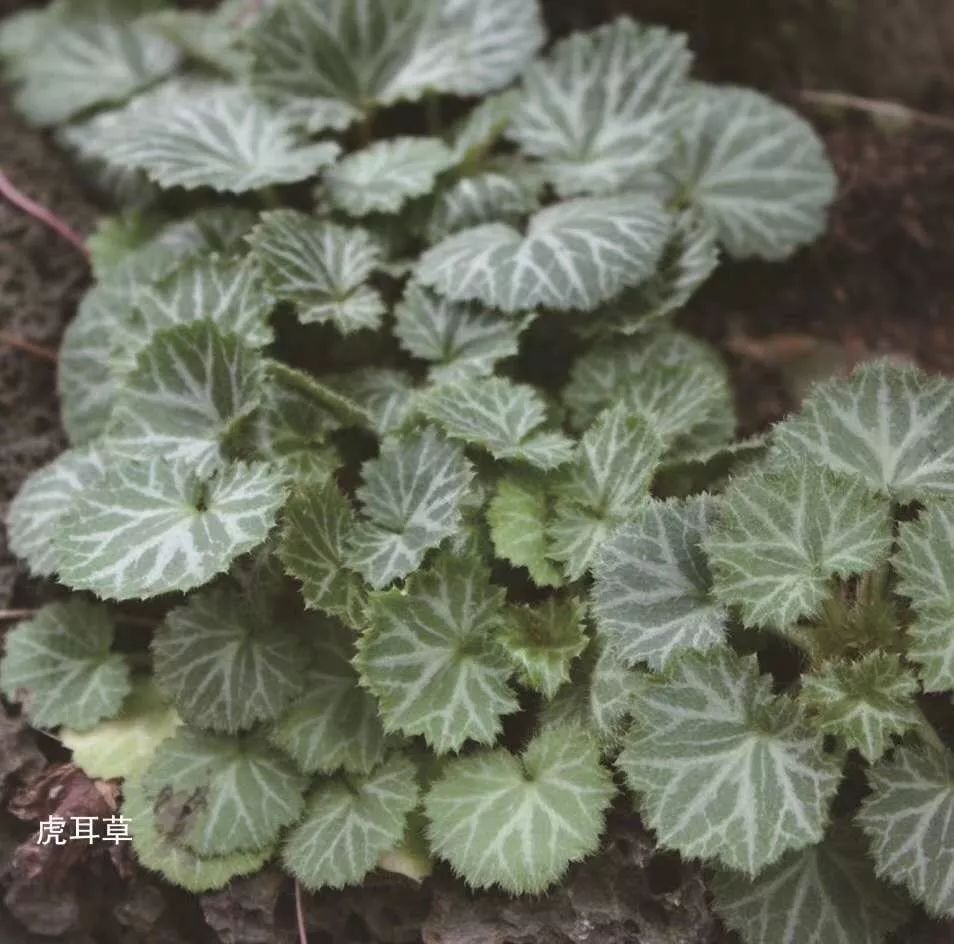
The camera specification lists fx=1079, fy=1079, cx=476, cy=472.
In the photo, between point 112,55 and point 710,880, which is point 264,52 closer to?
point 112,55

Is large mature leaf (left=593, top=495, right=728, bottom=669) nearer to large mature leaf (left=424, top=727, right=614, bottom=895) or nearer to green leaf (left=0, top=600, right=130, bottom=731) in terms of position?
large mature leaf (left=424, top=727, right=614, bottom=895)

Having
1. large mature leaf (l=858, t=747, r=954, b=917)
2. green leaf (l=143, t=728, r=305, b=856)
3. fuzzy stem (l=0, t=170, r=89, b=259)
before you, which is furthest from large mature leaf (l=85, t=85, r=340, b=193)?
large mature leaf (l=858, t=747, r=954, b=917)

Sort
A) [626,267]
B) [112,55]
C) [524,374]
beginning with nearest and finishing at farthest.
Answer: [626,267]
[524,374]
[112,55]

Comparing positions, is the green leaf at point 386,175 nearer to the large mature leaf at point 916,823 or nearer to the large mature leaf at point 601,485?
the large mature leaf at point 601,485

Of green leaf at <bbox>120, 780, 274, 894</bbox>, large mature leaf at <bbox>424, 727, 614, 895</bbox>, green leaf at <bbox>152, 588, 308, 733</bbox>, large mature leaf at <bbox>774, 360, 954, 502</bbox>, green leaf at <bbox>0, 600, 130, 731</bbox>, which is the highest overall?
large mature leaf at <bbox>774, 360, 954, 502</bbox>

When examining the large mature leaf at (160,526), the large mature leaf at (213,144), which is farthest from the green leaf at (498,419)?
the large mature leaf at (213,144)

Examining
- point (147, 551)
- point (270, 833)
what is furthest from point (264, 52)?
point (270, 833)
